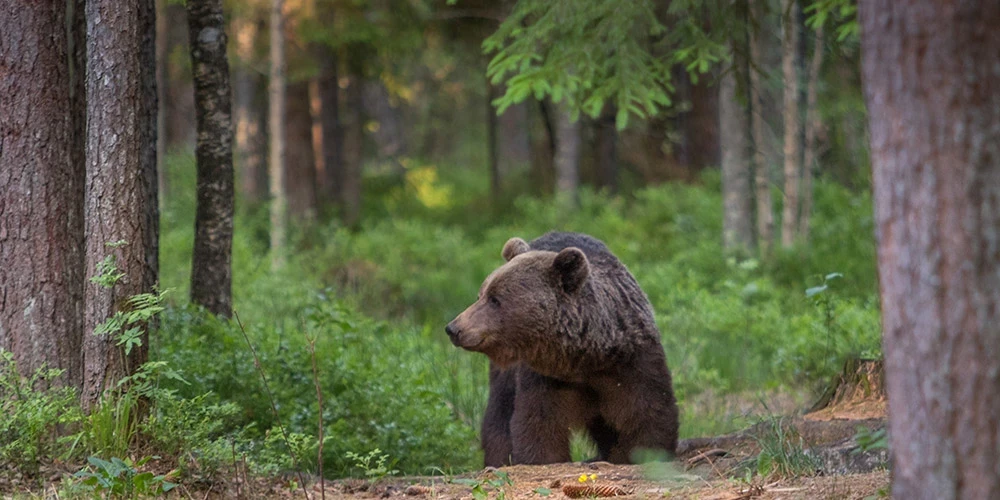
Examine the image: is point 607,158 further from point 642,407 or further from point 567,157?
point 642,407

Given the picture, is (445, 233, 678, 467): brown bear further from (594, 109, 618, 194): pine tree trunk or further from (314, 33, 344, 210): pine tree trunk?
(314, 33, 344, 210): pine tree trunk

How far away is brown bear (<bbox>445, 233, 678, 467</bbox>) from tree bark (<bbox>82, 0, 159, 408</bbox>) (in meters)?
1.89

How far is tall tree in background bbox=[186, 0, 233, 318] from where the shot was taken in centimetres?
742


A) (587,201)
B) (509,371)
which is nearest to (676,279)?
(587,201)

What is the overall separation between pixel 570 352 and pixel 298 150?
1469 centimetres

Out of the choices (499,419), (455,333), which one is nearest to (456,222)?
(499,419)

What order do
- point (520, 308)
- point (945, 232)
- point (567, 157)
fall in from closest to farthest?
point (945, 232)
point (520, 308)
point (567, 157)

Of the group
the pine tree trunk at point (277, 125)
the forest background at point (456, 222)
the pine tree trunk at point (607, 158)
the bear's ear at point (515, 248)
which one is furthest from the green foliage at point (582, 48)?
the pine tree trunk at point (607, 158)

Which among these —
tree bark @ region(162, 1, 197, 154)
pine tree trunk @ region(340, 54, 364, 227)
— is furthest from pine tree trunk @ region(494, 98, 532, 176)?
tree bark @ region(162, 1, 197, 154)

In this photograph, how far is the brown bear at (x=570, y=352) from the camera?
599 centimetres

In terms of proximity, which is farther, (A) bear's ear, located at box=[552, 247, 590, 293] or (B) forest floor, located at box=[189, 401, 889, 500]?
(A) bear's ear, located at box=[552, 247, 590, 293]

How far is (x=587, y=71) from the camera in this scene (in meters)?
7.09

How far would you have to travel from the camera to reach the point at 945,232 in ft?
9.12

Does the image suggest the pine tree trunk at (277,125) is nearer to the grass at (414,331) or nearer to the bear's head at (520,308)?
the grass at (414,331)
